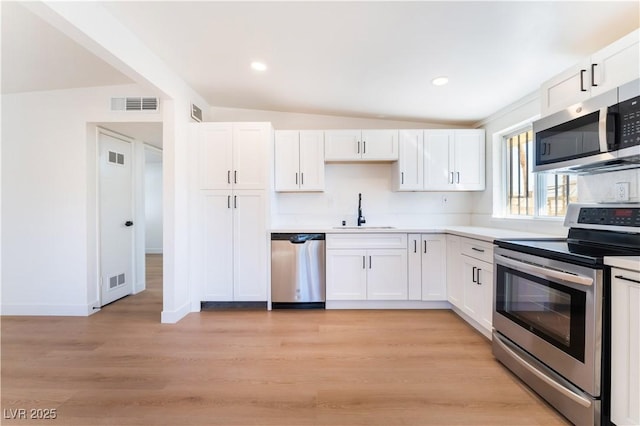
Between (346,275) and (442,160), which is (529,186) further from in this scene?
(346,275)

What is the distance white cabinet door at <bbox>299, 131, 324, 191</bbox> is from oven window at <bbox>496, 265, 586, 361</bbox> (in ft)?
6.99

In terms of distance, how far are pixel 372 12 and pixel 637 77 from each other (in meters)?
1.51

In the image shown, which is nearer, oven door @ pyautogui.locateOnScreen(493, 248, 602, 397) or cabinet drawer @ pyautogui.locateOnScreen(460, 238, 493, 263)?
Answer: oven door @ pyautogui.locateOnScreen(493, 248, 602, 397)

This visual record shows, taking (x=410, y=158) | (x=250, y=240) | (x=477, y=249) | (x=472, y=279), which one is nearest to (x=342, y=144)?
(x=410, y=158)

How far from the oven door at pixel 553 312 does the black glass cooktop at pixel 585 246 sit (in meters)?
0.04

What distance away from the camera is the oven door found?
1.40 m

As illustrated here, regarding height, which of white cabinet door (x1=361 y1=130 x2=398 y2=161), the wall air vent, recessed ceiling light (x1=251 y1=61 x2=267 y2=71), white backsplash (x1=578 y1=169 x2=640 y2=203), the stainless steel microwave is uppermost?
recessed ceiling light (x1=251 y1=61 x2=267 y2=71)

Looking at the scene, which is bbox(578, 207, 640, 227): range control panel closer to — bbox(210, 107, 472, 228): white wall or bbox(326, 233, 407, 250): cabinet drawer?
bbox(326, 233, 407, 250): cabinet drawer

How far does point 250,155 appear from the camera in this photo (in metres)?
3.21

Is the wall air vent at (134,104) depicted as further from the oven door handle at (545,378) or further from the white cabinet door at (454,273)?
the oven door handle at (545,378)

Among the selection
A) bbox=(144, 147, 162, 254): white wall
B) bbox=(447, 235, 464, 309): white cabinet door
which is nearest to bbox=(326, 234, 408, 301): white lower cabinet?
bbox=(447, 235, 464, 309): white cabinet door

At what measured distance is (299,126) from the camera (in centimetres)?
382

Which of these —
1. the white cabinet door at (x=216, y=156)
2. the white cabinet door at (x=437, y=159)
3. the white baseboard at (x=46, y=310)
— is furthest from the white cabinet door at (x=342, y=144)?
the white baseboard at (x=46, y=310)

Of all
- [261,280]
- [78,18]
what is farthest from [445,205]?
[78,18]
